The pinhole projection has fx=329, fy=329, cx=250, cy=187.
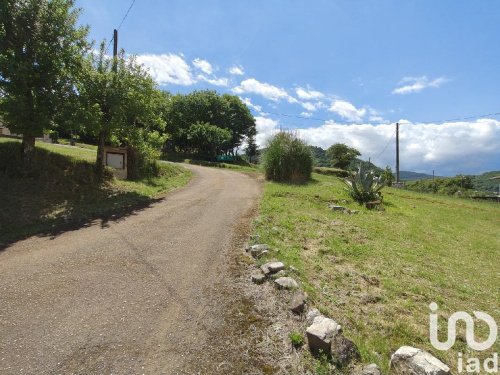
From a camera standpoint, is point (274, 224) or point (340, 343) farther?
point (274, 224)

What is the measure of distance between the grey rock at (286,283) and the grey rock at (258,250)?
127cm

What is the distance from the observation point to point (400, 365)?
337 centimetres

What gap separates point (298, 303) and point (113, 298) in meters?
2.70

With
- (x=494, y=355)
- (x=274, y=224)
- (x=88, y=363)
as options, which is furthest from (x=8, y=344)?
(x=274, y=224)

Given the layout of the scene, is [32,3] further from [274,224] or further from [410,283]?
[410,283]

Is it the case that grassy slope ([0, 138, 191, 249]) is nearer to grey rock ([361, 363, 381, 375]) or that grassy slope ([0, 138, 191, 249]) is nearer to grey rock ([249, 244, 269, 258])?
Result: grey rock ([249, 244, 269, 258])

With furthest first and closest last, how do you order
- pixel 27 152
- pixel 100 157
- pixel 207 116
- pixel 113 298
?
pixel 207 116
pixel 100 157
pixel 27 152
pixel 113 298

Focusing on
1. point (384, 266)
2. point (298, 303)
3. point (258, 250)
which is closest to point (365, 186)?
point (384, 266)

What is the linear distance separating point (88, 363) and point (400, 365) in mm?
3257

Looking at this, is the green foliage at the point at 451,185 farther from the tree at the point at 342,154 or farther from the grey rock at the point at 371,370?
the grey rock at the point at 371,370

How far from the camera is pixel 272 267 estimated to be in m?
5.57

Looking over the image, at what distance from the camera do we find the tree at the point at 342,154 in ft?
160

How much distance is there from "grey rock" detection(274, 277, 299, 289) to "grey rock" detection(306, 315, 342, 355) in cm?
106

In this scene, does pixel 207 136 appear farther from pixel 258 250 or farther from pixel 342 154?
pixel 258 250
